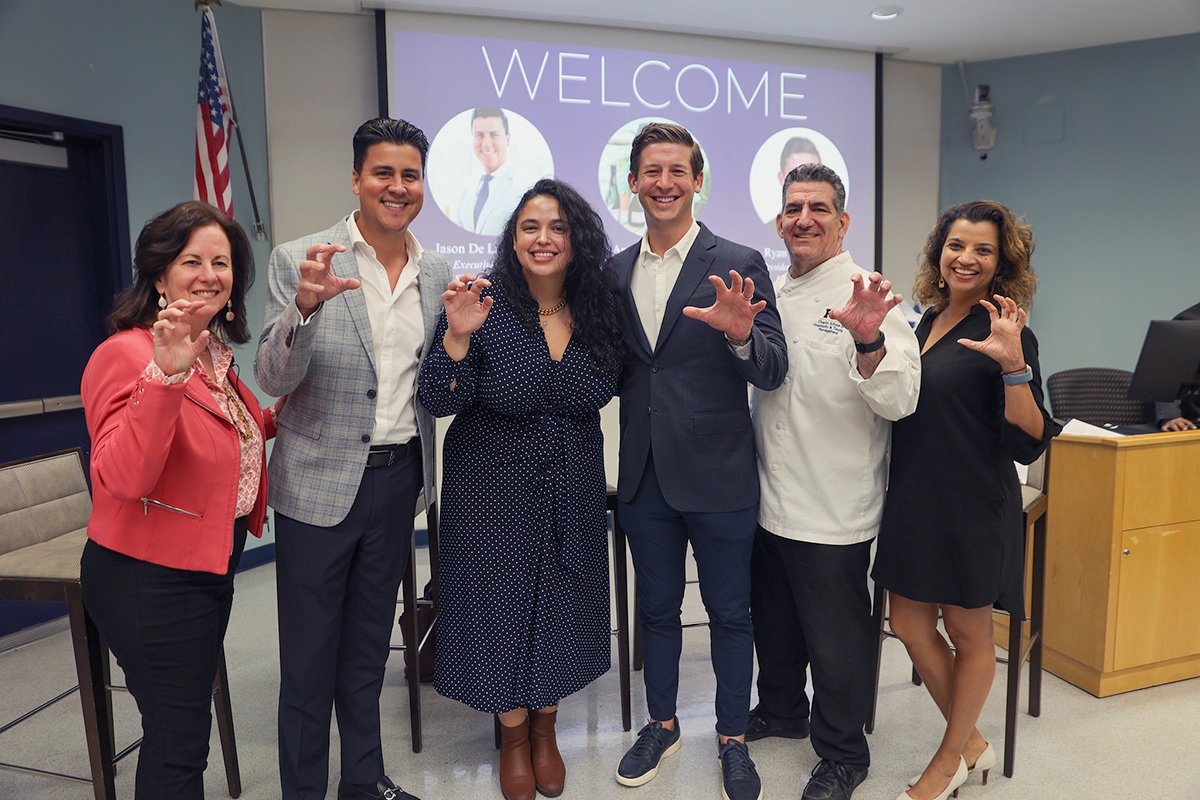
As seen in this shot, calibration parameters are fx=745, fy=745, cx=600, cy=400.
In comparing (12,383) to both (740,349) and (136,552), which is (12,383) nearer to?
(136,552)

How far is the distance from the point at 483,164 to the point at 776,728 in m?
3.48

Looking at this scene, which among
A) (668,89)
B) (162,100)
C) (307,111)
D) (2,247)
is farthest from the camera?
(668,89)

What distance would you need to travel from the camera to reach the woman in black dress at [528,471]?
203 cm

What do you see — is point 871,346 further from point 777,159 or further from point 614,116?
point 777,159

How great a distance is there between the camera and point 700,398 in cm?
204

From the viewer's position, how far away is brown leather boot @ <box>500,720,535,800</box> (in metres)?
2.13

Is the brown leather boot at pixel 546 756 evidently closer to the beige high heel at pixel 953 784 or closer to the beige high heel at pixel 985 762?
the beige high heel at pixel 953 784

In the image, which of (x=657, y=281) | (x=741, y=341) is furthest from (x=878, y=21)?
(x=741, y=341)

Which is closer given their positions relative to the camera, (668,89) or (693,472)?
(693,472)

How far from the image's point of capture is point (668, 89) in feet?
15.7

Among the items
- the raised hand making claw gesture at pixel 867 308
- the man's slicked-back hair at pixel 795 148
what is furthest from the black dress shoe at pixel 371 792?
the man's slicked-back hair at pixel 795 148

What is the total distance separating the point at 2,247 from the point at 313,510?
257 cm

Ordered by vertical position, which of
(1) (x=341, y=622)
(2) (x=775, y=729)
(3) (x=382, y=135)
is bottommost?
(2) (x=775, y=729)

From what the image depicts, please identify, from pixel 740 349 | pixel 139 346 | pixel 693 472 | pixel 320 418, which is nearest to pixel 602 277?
pixel 740 349
